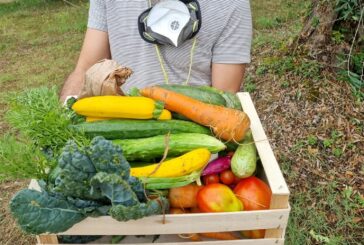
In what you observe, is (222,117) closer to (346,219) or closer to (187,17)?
(187,17)

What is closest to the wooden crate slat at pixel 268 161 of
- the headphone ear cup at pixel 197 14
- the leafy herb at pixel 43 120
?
the leafy herb at pixel 43 120

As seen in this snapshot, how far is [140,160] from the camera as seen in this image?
1206 millimetres

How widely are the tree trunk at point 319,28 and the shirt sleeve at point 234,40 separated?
3.79ft

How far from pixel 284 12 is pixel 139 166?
5.12m

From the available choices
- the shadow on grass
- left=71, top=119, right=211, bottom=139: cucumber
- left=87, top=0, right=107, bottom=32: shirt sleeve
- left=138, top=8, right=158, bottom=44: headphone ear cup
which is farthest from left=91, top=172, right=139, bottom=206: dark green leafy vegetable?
the shadow on grass

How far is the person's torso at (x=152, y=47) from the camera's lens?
204cm

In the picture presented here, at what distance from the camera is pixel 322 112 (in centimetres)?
291

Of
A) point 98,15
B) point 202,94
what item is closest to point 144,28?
point 98,15

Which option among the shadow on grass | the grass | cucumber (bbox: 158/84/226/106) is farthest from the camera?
the shadow on grass

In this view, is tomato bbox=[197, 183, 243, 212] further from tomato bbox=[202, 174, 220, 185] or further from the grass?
the grass

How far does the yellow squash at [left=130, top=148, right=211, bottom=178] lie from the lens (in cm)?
110

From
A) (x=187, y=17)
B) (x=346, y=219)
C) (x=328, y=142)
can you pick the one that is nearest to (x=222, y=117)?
(x=187, y=17)

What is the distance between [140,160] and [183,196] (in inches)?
6.3

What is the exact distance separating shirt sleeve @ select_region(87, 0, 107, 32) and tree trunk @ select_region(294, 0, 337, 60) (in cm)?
160
